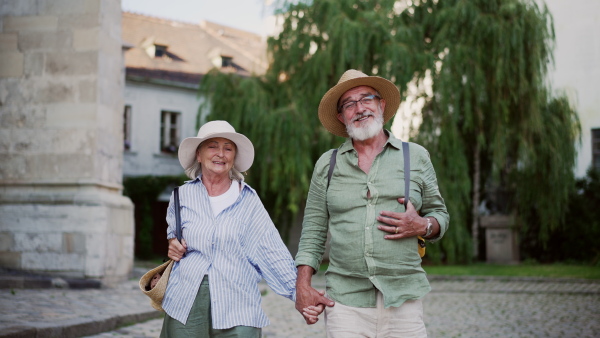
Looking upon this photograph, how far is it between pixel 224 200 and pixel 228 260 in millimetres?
335

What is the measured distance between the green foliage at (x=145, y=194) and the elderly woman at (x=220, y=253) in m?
22.8

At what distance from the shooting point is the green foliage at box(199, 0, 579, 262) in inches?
714

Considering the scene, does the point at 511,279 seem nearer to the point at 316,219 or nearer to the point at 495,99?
the point at 495,99

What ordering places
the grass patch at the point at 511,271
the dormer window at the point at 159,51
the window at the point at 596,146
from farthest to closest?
the dormer window at the point at 159,51 → the window at the point at 596,146 → the grass patch at the point at 511,271

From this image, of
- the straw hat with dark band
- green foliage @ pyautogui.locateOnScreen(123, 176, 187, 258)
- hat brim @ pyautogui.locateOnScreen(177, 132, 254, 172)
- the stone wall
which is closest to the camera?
the straw hat with dark band

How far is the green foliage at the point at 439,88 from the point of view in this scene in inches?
714

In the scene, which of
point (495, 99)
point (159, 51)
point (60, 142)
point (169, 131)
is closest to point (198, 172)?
point (60, 142)

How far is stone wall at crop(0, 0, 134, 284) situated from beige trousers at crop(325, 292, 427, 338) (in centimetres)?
879

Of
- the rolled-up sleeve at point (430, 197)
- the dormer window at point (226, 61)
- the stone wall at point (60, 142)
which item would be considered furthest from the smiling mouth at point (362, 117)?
the dormer window at point (226, 61)

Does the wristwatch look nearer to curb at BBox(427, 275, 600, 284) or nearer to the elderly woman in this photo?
the elderly woman

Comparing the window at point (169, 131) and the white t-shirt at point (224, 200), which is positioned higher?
Answer: the window at point (169, 131)

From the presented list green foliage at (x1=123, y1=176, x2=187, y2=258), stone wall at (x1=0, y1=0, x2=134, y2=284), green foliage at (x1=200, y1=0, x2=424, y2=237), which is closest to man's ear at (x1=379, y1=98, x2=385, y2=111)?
stone wall at (x1=0, y1=0, x2=134, y2=284)

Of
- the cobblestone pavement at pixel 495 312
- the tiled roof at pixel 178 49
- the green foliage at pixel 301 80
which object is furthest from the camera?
the tiled roof at pixel 178 49

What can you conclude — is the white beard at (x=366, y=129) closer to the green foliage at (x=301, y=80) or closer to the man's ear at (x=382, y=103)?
the man's ear at (x=382, y=103)
